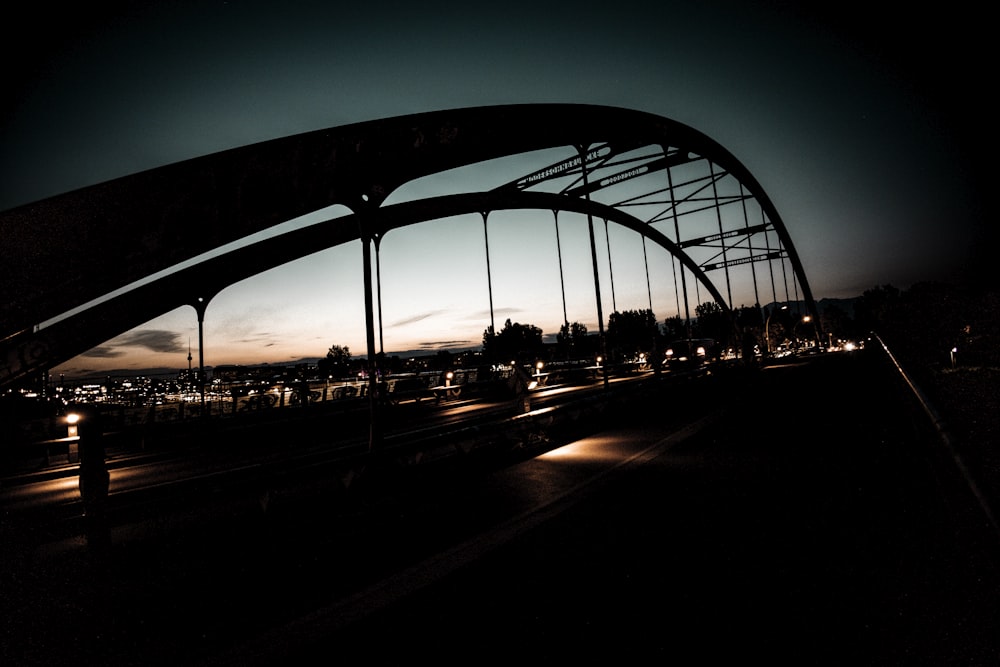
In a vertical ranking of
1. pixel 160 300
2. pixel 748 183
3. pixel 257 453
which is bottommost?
pixel 257 453

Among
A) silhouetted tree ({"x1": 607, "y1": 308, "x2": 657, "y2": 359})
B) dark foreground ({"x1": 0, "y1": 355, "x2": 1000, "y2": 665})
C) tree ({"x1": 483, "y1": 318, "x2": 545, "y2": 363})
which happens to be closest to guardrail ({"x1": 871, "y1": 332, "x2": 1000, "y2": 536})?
dark foreground ({"x1": 0, "y1": 355, "x2": 1000, "y2": 665})

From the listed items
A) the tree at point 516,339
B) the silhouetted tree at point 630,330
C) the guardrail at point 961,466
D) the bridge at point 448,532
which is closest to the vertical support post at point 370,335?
the bridge at point 448,532

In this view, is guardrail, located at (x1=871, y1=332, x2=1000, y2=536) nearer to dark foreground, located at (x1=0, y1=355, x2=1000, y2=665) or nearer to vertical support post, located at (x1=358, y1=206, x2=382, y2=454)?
dark foreground, located at (x1=0, y1=355, x2=1000, y2=665)

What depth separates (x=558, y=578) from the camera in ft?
9.76

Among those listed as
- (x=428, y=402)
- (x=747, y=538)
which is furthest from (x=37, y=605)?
(x=428, y=402)

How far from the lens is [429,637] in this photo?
2.39 metres

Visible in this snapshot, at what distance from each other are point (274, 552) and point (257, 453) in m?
7.22

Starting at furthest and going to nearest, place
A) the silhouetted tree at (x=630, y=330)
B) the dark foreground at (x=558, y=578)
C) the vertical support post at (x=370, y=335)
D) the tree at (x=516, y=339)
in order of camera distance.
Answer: the tree at (x=516, y=339) < the silhouetted tree at (x=630, y=330) < the vertical support post at (x=370, y=335) < the dark foreground at (x=558, y=578)

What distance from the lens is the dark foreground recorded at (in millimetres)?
2268

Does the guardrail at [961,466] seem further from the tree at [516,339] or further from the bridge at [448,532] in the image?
the tree at [516,339]

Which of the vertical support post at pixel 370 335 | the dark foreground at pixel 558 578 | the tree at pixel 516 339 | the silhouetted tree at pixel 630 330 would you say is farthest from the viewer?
the tree at pixel 516 339

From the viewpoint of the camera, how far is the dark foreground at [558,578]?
2268mm

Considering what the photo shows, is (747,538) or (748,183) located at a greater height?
(748,183)

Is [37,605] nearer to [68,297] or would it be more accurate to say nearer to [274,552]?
[274,552]
